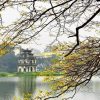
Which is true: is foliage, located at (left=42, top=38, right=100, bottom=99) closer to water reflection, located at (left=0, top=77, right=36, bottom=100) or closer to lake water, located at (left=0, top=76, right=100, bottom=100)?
lake water, located at (left=0, top=76, right=100, bottom=100)

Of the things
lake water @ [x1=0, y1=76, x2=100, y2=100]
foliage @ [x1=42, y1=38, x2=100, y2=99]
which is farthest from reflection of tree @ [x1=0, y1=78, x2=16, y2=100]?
foliage @ [x1=42, y1=38, x2=100, y2=99]

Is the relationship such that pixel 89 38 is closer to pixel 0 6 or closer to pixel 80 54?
pixel 80 54

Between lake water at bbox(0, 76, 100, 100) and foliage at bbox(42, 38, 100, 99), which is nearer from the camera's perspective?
foliage at bbox(42, 38, 100, 99)

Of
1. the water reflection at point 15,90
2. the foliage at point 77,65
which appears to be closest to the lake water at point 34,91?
the water reflection at point 15,90

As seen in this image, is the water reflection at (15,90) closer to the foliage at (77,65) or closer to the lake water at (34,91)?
the lake water at (34,91)

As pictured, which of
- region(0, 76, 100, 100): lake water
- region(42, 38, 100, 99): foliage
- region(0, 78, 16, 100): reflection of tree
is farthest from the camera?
region(0, 78, 16, 100): reflection of tree

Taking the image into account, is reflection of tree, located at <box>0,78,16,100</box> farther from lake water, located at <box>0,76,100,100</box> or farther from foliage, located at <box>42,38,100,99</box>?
foliage, located at <box>42,38,100,99</box>

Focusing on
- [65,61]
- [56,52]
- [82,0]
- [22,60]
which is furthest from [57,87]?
[22,60]

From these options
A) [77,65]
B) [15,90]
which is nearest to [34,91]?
[15,90]

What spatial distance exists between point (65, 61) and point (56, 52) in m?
0.69

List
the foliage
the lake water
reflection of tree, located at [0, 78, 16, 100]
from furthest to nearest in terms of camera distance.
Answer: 1. reflection of tree, located at [0, 78, 16, 100]
2. the lake water
3. the foliage

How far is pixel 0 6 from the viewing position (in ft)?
16.6

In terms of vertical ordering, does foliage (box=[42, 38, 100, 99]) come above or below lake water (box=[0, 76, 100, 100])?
above

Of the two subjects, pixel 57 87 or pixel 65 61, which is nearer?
pixel 57 87
